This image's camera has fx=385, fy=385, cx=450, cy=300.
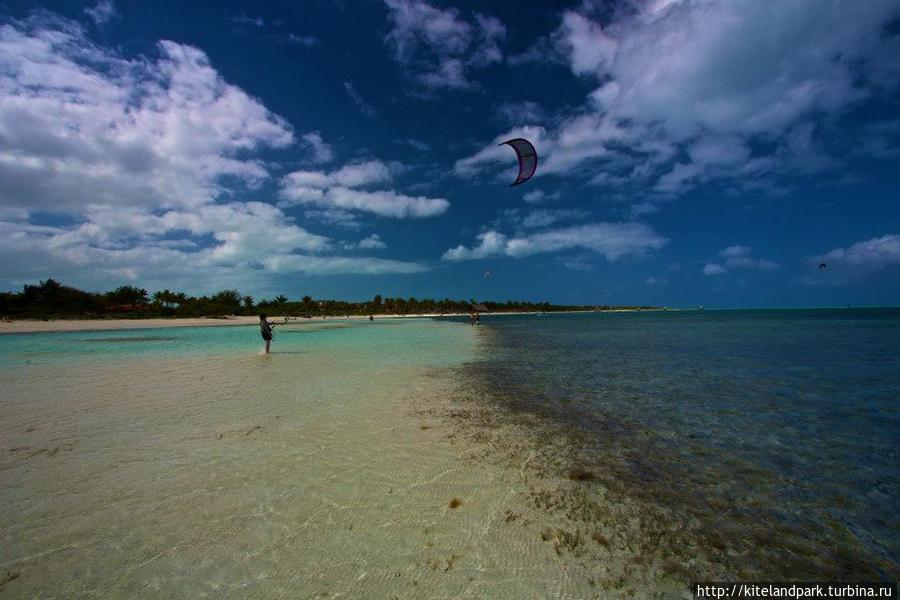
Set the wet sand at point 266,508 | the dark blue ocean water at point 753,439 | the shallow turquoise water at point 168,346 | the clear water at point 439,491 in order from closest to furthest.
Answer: the wet sand at point 266,508
the clear water at point 439,491
the dark blue ocean water at point 753,439
the shallow turquoise water at point 168,346

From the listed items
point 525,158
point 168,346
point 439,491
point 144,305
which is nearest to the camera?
point 439,491

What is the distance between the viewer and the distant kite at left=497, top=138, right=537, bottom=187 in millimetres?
13113

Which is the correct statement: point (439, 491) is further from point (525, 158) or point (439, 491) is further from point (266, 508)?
point (525, 158)

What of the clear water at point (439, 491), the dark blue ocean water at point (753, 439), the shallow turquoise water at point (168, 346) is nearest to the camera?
the clear water at point (439, 491)

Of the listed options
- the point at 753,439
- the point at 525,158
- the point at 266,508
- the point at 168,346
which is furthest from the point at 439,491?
the point at 168,346

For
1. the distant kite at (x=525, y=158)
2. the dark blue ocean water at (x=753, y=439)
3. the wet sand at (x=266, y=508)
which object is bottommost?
the dark blue ocean water at (x=753, y=439)

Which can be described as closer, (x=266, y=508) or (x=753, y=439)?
(x=266, y=508)

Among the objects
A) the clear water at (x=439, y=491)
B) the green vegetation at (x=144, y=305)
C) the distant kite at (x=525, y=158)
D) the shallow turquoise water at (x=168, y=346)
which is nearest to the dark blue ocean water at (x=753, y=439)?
the clear water at (x=439, y=491)

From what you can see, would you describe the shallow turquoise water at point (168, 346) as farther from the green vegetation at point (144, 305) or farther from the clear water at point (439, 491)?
the green vegetation at point (144, 305)

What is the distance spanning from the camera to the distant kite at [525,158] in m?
13.1

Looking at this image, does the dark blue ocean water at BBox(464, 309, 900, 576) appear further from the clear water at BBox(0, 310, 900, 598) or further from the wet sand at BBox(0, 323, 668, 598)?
the wet sand at BBox(0, 323, 668, 598)

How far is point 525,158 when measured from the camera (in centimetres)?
1348

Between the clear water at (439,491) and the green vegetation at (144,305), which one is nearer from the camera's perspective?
the clear water at (439,491)

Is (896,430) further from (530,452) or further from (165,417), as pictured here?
(165,417)
